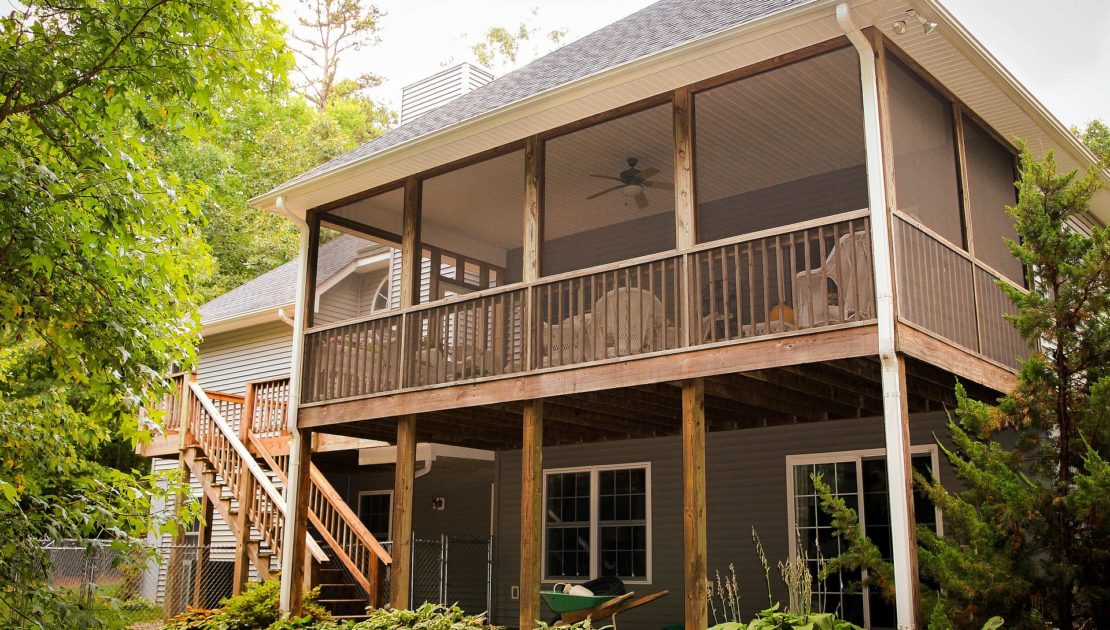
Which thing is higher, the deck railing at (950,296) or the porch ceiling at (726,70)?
the porch ceiling at (726,70)

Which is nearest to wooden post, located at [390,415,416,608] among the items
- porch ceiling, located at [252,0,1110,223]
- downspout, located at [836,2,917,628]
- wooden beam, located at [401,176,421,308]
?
wooden beam, located at [401,176,421,308]

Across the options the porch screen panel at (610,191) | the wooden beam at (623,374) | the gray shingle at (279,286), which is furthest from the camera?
the gray shingle at (279,286)

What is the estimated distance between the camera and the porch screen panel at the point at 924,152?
30.1ft

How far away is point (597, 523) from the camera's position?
14.0 metres

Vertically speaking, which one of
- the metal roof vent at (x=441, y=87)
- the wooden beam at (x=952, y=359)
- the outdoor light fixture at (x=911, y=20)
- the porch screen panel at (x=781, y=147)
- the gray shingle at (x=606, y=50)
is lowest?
the wooden beam at (x=952, y=359)

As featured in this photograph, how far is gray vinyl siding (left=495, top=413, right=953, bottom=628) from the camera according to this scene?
1196cm

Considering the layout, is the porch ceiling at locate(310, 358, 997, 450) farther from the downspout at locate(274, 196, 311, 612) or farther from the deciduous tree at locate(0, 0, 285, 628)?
the deciduous tree at locate(0, 0, 285, 628)

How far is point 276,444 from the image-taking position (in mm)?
16281

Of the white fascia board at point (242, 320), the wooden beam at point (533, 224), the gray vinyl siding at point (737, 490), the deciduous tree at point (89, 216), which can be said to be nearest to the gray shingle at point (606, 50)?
the wooden beam at point (533, 224)

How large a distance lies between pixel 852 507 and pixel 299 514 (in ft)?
21.7

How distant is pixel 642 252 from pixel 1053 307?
7030 millimetres

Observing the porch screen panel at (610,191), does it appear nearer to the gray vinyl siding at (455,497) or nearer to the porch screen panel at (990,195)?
the porch screen panel at (990,195)

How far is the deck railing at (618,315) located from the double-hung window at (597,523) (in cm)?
259

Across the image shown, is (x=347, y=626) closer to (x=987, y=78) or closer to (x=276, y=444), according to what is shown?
(x=276, y=444)
